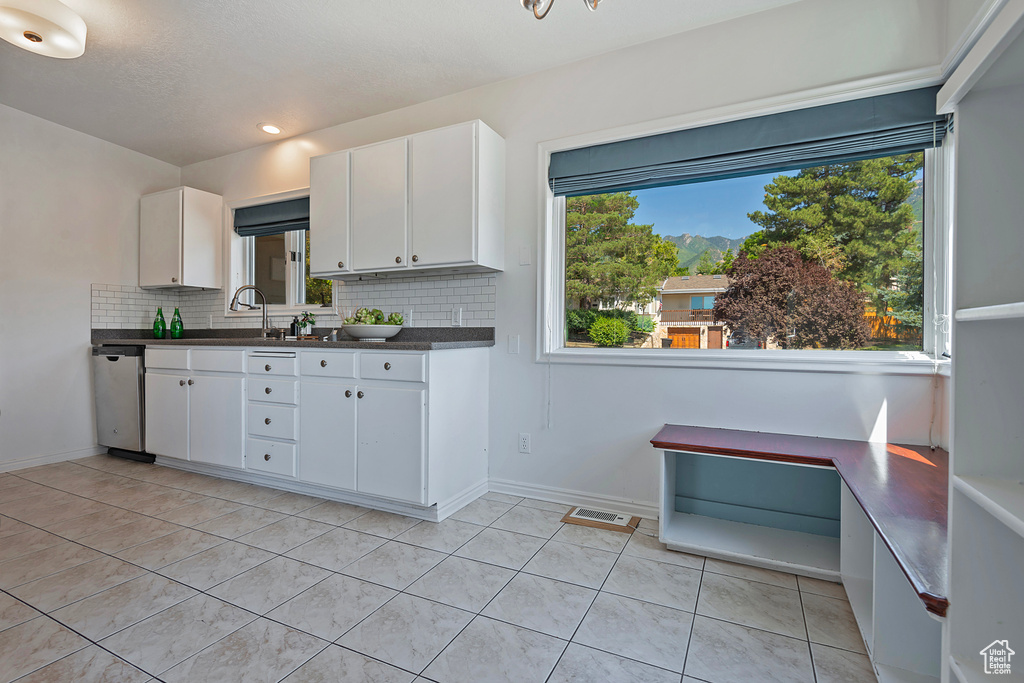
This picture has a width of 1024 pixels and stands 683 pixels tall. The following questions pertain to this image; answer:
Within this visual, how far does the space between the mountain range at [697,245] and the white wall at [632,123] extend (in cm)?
63

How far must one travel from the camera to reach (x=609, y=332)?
2.96 meters

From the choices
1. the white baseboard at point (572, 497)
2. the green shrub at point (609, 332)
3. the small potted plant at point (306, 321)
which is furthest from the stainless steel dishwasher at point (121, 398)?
the green shrub at point (609, 332)

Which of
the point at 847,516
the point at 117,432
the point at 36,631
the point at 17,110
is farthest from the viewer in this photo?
the point at 117,432

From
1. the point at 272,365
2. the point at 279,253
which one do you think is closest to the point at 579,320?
the point at 272,365

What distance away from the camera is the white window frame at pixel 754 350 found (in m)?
2.14

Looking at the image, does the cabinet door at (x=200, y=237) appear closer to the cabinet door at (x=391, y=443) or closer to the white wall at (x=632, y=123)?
the white wall at (x=632, y=123)

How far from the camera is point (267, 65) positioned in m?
2.99

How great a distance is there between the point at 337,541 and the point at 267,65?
8.98ft

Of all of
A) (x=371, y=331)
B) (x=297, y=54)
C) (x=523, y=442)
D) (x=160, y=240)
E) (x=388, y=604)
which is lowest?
(x=388, y=604)

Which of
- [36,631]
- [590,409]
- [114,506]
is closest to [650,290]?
[590,409]

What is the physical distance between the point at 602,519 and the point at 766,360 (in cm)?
117

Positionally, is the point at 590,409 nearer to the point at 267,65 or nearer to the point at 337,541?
the point at 337,541

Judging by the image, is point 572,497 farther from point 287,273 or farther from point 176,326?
point 176,326

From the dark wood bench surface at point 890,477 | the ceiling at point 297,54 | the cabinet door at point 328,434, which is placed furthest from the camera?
the cabinet door at point 328,434
